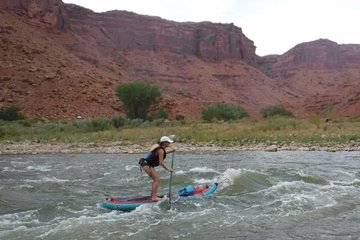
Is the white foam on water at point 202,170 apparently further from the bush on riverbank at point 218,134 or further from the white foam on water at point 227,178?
the bush on riverbank at point 218,134

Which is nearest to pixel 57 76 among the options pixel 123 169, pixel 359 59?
pixel 123 169

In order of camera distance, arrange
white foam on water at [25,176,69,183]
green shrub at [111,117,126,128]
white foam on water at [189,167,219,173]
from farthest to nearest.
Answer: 1. green shrub at [111,117,126,128]
2. white foam on water at [189,167,219,173]
3. white foam on water at [25,176,69,183]

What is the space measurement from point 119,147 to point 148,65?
70189 millimetres

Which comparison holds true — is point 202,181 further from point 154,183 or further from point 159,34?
point 159,34

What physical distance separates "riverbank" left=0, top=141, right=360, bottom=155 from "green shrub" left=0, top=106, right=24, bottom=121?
17624mm

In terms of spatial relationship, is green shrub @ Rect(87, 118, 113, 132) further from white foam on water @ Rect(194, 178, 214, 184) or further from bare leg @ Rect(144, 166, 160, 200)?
bare leg @ Rect(144, 166, 160, 200)

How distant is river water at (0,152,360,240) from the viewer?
8.58m

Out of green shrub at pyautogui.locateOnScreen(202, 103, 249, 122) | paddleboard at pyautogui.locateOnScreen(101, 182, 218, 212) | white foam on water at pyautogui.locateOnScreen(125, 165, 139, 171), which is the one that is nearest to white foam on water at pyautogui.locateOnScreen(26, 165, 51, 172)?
white foam on water at pyautogui.locateOnScreen(125, 165, 139, 171)

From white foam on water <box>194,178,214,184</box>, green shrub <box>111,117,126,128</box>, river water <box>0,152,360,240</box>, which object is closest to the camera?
river water <box>0,152,360,240</box>

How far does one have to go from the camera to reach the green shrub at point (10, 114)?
48.4 metres

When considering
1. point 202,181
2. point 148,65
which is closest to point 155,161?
point 202,181

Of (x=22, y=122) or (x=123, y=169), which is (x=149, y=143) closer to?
(x=123, y=169)

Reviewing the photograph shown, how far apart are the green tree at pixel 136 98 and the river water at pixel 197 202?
3273cm

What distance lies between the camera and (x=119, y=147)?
27.5m
